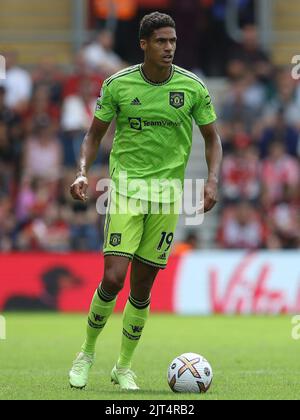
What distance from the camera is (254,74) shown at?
20734mm

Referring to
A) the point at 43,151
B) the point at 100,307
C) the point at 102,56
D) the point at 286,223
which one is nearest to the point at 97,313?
the point at 100,307

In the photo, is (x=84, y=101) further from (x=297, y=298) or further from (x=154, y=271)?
(x=154, y=271)

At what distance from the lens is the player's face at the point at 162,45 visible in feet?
29.1

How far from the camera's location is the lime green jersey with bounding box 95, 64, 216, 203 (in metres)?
9.05

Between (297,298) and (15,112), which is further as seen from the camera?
(15,112)

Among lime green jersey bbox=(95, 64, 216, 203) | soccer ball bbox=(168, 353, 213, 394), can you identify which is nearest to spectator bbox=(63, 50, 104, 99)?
lime green jersey bbox=(95, 64, 216, 203)

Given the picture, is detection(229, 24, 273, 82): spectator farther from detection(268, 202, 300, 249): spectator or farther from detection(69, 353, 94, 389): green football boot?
detection(69, 353, 94, 389): green football boot

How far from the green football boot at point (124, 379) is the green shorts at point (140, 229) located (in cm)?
88

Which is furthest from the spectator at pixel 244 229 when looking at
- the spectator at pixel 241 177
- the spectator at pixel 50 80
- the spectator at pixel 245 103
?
the spectator at pixel 50 80

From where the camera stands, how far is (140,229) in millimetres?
9055

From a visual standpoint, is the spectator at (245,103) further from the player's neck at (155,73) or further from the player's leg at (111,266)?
the player's leg at (111,266)

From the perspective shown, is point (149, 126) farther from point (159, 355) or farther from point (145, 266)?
point (159, 355)
